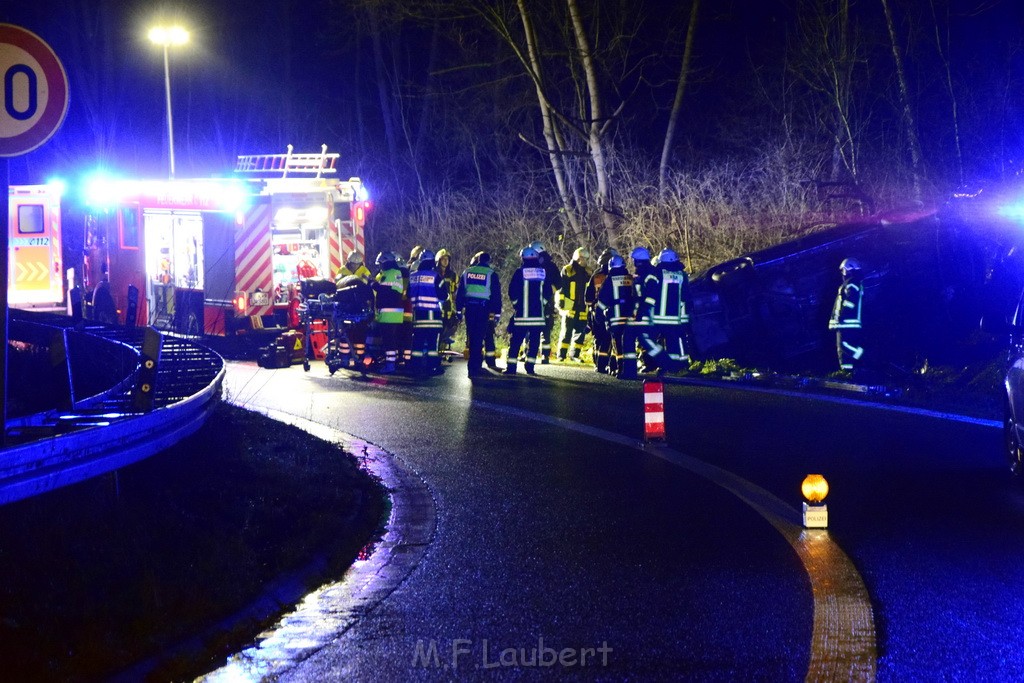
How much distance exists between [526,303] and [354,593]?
35.5 feet

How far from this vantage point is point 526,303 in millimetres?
16891

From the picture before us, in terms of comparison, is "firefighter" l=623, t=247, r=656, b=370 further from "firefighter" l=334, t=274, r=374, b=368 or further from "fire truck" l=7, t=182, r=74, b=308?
"fire truck" l=7, t=182, r=74, b=308

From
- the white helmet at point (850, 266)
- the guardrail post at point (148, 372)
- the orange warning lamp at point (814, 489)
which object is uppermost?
the white helmet at point (850, 266)

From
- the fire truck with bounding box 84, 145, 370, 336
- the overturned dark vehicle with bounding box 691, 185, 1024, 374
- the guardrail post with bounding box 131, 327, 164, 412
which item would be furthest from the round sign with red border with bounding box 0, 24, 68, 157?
the fire truck with bounding box 84, 145, 370, 336

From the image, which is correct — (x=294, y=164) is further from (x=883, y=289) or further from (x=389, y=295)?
(x=883, y=289)

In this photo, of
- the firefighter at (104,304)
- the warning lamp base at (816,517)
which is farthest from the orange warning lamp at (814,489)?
the firefighter at (104,304)

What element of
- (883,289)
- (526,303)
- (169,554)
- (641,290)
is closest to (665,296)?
(641,290)

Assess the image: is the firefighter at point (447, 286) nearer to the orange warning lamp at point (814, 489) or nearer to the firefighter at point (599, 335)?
the firefighter at point (599, 335)

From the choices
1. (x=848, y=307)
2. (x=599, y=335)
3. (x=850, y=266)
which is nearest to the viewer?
(x=850, y=266)

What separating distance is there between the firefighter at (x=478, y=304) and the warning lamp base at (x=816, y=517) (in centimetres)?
929

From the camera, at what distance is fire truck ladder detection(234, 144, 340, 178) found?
67.2ft

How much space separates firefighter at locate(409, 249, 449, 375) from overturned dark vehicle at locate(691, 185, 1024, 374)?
11.5ft

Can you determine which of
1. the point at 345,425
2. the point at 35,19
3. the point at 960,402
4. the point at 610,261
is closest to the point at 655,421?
the point at 345,425

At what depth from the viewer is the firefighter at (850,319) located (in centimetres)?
1512
